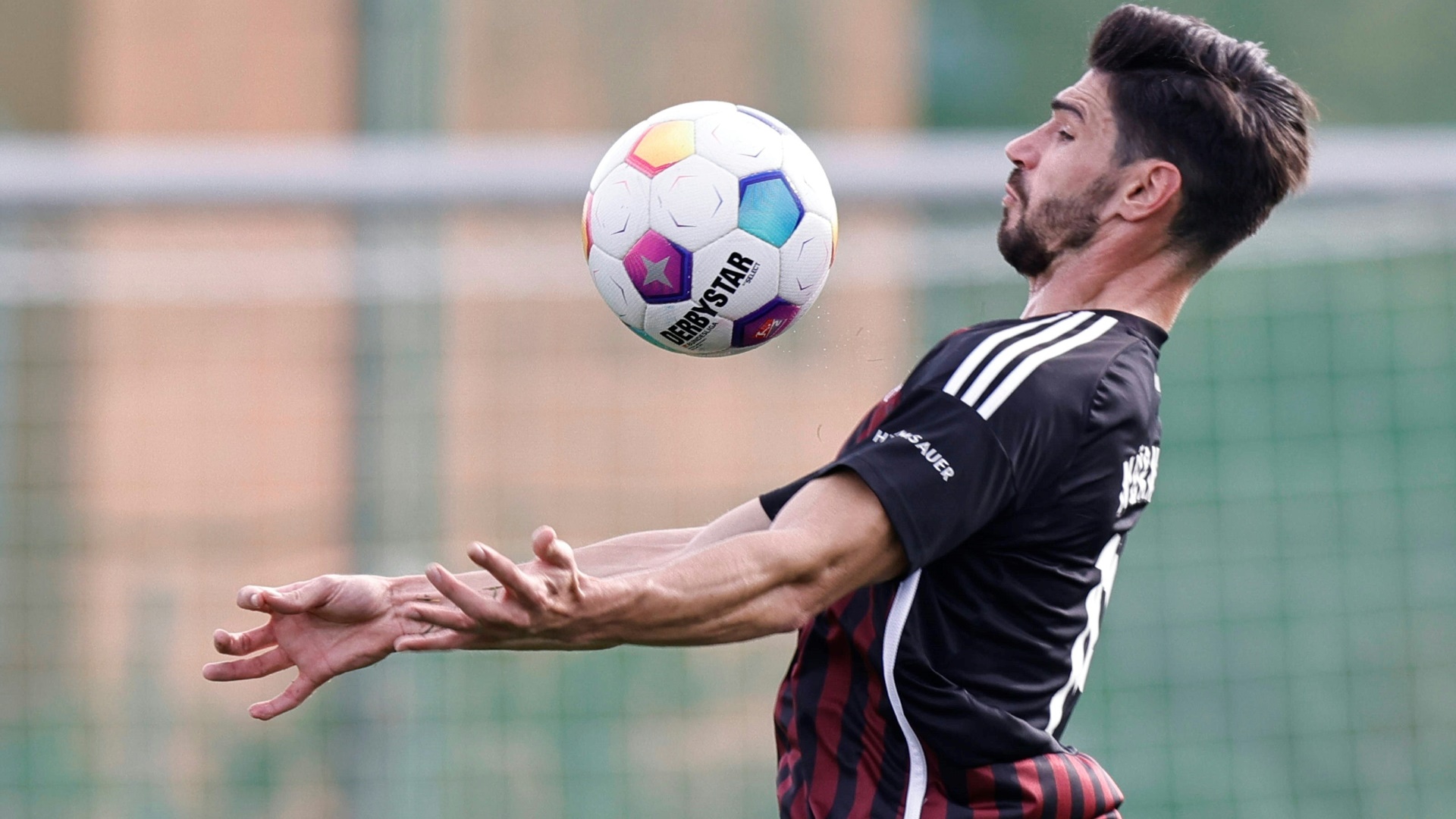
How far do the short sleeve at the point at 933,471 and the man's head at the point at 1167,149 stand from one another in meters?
0.75

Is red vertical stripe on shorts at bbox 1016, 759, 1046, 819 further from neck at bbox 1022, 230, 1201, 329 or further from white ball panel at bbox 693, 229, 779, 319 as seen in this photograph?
white ball panel at bbox 693, 229, 779, 319

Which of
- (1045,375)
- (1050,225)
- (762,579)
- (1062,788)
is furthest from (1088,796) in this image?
(1050,225)

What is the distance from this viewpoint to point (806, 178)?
3.33 metres

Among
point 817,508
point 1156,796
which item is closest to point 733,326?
point 817,508

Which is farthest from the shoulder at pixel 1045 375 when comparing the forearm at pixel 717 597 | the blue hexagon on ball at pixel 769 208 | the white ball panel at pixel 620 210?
the white ball panel at pixel 620 210

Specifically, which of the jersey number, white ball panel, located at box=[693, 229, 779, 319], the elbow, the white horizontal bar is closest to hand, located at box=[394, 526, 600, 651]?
the elbow

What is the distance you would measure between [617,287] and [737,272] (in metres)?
0.25

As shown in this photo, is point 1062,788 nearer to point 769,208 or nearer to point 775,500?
point 775,500

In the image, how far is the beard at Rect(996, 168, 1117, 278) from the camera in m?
3.23

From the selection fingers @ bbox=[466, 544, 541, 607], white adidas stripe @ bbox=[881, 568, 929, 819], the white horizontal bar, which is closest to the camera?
fingers @ bbox=[466, 544, 541, 607]

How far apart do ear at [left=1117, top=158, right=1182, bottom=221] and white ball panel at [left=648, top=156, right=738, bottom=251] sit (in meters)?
0.76

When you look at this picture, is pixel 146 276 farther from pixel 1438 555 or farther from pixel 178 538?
pixel 1438 555

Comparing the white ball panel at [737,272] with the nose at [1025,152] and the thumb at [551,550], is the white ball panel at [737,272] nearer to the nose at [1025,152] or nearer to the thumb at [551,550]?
the nose at [1025,152]

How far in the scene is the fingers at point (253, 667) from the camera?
9.24 feet
